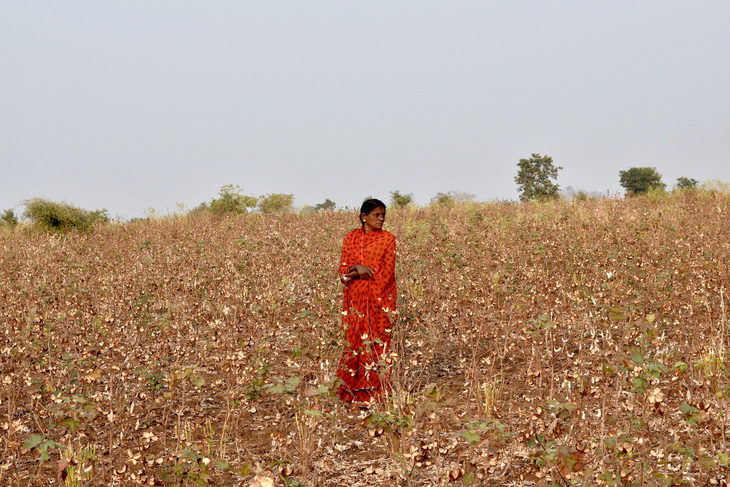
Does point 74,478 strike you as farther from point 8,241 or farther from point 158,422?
point 8,241

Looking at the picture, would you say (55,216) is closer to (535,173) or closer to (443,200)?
(443,200)

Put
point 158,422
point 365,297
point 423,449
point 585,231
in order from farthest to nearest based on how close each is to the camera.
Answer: point 585,231 → point 365,297 → point 158,422 → point 423,449

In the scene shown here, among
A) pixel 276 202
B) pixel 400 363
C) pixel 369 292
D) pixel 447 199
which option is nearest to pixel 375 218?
pixel 369 292

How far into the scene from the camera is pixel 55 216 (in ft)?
59.4

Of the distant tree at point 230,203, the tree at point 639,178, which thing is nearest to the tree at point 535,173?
the tree at point 639,178

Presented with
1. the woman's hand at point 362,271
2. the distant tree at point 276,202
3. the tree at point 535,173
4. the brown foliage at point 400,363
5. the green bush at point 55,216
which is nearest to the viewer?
the brown foliage at point 400,363

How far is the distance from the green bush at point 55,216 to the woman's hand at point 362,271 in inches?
582

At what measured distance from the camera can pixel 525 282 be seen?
661 centimetres

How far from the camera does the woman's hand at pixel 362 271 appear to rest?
5.19 metres

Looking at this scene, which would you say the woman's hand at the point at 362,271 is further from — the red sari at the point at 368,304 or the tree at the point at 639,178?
the tree at the point at 639,178

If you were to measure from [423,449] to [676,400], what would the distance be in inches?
107

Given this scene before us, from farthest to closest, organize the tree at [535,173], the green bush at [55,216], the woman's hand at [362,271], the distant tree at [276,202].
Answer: the tree at [535,173] → the distant tree at [276,202] → the green bush at [55,216] → the woman's hand at [362,271]

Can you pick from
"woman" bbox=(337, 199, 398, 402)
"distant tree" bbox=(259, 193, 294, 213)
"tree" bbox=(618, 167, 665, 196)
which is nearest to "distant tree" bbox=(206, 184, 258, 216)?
"distant tree" bbox=(259, 193, 294, 213)

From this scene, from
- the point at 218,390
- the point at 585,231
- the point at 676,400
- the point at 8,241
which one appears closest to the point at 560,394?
the point at 676,400
